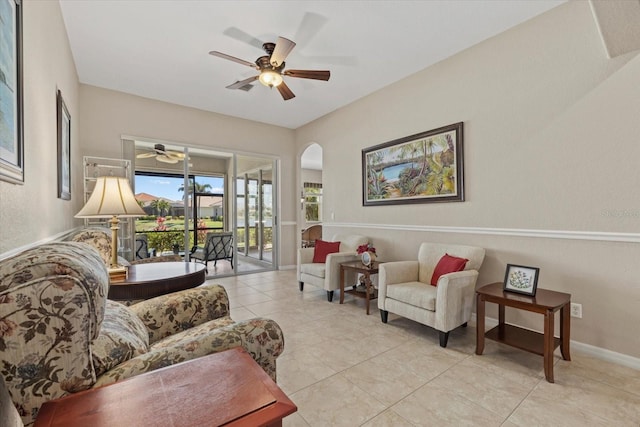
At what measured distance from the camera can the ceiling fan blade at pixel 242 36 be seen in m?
2.82

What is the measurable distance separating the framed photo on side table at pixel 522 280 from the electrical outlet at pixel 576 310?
511 millimetres

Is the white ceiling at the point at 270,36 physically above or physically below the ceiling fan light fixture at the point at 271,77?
above

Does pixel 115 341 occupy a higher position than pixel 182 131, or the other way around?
pixel 182 131

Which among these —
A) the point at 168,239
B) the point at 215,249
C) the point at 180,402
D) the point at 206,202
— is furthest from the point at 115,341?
the point at 206,202

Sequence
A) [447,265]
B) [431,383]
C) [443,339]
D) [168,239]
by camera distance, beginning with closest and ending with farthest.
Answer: [431,383] → [443,339] → [447,265] → [168,239]

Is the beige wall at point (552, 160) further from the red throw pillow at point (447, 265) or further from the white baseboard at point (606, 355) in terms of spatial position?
the red throw pillow at point (447, 265)

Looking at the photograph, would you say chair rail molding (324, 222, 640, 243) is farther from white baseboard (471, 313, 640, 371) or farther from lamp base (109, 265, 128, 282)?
lamp base (109, 265, 128, 282)

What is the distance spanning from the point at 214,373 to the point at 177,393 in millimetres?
115

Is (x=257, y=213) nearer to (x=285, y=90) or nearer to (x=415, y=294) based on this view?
(x=285, y=90)

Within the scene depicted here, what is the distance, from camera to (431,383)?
6.55 ft

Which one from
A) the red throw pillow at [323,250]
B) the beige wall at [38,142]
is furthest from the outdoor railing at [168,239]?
the beige wall at [38,142]

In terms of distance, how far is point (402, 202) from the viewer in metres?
3.80

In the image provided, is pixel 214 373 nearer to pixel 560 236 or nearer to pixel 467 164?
pixel 560 236

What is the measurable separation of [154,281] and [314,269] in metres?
2.35
